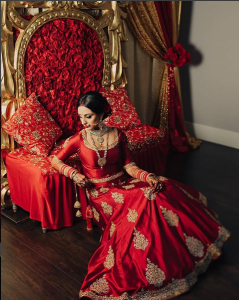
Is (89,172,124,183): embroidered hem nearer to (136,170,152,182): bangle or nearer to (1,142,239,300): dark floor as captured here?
(136,170,152,182): bangle

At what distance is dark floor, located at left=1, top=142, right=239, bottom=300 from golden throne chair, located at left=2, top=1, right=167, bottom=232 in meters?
0.17

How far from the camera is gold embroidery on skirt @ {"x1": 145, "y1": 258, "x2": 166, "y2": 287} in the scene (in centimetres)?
264

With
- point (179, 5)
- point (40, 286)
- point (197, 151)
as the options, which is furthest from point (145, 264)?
point (179, 5)

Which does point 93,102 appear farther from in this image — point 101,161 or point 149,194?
point 149,194

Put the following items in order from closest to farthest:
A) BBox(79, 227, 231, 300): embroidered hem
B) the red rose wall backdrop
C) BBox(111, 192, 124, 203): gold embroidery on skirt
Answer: BBox(79, 227, 231, 300): embroidered hem, BBox(111, 192, 124, 203): gold embroidery on skirt, the red rose wall backdrop

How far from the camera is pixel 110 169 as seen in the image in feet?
10.2

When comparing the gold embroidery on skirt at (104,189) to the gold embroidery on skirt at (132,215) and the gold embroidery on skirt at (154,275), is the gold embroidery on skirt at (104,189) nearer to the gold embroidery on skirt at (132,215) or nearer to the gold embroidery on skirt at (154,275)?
the gold embroidery on skirt at (132,215)

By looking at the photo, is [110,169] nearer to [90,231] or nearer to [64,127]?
[90,231]

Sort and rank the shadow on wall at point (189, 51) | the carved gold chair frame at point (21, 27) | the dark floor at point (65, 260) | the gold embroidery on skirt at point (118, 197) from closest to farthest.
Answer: the dark floor at point (65, 260) → the gold embroidery on skirt at point (118, 197) → the carved gold chair frame at point (21, 27) → the shadow on wall at point (189, 51)

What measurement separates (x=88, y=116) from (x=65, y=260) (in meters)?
1.02

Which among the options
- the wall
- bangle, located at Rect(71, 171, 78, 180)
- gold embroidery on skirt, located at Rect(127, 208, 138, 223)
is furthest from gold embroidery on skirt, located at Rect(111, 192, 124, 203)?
the wall

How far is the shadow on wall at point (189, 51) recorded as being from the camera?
5.46 meters

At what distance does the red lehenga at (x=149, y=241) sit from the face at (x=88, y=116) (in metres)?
0.20

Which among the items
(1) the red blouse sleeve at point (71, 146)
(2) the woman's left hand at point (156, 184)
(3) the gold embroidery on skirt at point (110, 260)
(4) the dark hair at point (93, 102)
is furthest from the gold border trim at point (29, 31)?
(3) the gold embroidery on skirt at point (110, 260)
